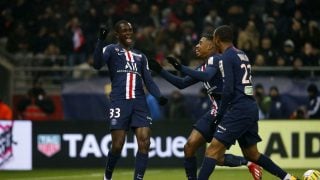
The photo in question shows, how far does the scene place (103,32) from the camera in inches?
459

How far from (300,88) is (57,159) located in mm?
6020

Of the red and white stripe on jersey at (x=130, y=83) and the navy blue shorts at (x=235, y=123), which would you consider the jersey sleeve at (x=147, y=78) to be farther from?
the navy blue shorts at (x=235, y=123)

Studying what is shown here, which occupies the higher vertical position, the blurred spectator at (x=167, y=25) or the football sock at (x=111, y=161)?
the blurred spectator at (x=167, y=25)

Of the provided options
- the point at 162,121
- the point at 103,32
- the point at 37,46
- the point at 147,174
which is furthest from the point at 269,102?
the point at 103,32

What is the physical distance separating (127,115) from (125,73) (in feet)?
1.91

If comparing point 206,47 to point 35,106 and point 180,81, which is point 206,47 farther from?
point 35,106

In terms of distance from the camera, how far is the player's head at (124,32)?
1209 centimetres

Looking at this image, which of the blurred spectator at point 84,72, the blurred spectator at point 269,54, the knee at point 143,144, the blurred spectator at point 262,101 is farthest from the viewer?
the blurred spectator at point 84,72

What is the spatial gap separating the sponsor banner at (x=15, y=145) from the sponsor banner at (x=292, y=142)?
14.7 feet

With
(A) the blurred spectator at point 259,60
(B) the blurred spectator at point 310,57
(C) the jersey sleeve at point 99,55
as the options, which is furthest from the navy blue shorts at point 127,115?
(B) the blurred spectator at point 310,57

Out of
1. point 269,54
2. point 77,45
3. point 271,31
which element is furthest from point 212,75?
point 77,45

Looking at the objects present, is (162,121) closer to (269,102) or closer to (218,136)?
(269,102)

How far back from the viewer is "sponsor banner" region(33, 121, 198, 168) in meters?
17.3

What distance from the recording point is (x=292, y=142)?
17.4m
